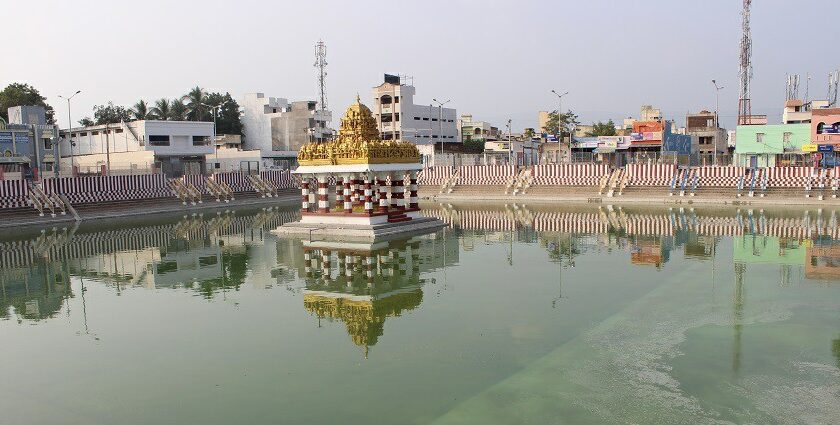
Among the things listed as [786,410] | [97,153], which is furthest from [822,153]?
[97,153]

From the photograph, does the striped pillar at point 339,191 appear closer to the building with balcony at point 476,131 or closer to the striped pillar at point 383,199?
the striped pillar at point 383,199

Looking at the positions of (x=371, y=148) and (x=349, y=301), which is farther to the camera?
(x=371, y=148)

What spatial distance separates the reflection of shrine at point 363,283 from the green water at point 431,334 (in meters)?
0.08

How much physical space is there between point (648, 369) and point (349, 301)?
6748mm

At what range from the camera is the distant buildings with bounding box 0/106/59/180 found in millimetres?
45312

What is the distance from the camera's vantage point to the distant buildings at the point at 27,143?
45312 millimetres

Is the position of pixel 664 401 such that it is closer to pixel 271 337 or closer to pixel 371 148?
pixel 271 337

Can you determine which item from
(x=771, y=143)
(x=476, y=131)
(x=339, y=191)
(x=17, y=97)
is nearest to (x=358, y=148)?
(x=339, y=191)

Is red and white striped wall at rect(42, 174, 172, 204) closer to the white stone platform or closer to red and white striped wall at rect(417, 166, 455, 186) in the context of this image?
the white stone platform

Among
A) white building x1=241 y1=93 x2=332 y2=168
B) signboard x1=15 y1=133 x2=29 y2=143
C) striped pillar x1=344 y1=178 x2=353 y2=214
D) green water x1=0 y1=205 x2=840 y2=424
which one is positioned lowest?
green water x1=0 y1=205 x2=840 y2=424

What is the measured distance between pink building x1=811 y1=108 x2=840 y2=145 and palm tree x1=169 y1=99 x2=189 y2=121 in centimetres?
5708

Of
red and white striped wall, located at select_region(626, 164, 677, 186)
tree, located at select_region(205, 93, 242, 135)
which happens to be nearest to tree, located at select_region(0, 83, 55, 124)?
tree, located at select_region(205, 93, 242, 135)

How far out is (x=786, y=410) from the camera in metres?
7.86

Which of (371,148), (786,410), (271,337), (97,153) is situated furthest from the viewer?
(97,153)
